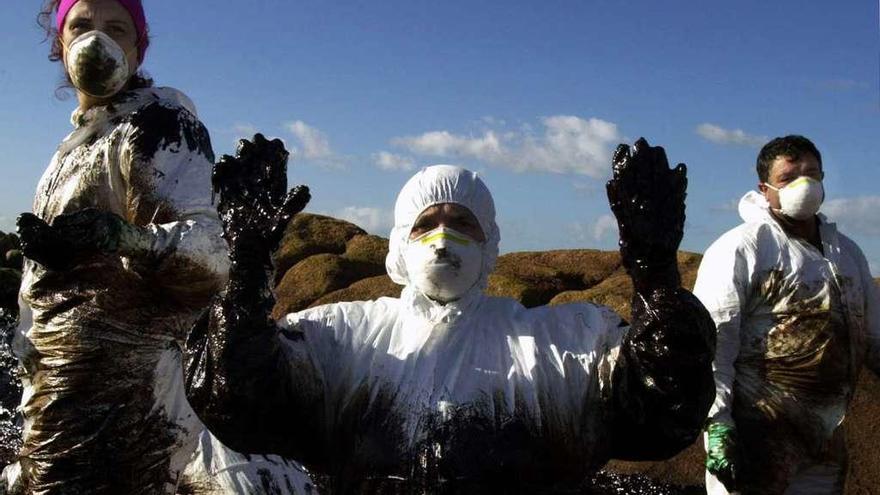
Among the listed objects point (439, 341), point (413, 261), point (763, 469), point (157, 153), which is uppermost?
point (157, 153)

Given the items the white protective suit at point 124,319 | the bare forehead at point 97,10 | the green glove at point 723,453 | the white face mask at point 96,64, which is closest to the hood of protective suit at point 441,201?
the white protective suit at point 124,319

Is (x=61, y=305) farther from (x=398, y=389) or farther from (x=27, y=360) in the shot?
(x=398, y=389)

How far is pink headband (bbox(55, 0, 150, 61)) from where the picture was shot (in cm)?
351

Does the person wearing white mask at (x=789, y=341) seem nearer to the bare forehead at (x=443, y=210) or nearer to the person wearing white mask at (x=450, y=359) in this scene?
the person wearing white mask at (x=450, y=359)

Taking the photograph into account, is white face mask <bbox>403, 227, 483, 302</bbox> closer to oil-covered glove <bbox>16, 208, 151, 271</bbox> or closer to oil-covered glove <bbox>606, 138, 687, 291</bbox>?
oil-covered glove <bbox>606, 138, 687, 291</bbox>

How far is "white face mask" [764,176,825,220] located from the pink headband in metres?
2.77

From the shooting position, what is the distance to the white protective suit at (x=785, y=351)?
13.2ft

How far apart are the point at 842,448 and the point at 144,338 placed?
2.98 meters

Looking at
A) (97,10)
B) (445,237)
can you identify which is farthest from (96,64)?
(445,237)

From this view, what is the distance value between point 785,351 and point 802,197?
0.68 metres

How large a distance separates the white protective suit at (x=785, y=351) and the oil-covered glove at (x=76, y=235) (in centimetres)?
242

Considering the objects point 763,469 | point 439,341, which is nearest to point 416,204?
point 439,341

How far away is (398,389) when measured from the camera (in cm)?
212

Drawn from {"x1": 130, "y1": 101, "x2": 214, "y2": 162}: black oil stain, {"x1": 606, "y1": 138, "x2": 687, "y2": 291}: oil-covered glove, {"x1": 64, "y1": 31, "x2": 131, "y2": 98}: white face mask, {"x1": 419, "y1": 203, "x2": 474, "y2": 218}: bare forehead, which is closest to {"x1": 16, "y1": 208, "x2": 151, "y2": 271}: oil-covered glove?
{"x1": 130, "y1": 101, "x2": 214, "y2": 162}: black oil stain
